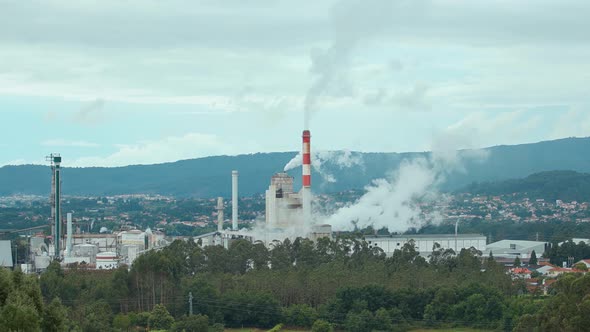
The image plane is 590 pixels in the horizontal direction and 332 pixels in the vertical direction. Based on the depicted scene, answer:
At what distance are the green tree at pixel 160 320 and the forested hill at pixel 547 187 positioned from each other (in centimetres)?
13721

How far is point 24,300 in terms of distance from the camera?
903 inches

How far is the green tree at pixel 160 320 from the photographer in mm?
44188

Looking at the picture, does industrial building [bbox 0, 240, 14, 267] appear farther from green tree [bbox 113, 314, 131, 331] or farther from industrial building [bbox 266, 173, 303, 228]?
green tree [bbox 113, 314, 131, 331]

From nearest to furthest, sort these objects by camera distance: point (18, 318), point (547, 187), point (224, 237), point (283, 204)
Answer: point (18, 318) < point (283, 204) < point (224, 237) < point (547, 187)

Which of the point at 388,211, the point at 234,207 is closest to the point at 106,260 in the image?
the point at 234,207

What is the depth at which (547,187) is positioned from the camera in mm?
183625

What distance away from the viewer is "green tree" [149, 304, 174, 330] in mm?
44188

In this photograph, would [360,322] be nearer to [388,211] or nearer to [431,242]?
[431,242]

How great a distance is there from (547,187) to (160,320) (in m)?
146

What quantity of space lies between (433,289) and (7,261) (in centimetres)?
2762

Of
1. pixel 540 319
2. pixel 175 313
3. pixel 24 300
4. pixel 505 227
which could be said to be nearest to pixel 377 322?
pixel 175 313

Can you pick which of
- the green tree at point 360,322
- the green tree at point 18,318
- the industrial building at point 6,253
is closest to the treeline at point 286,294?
the green tree at point 360,322

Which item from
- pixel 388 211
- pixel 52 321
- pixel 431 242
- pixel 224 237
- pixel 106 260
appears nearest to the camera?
pixel 52 321

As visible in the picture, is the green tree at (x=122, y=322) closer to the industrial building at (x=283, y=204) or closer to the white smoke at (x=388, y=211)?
the industrial building at (x=283, y=204)
